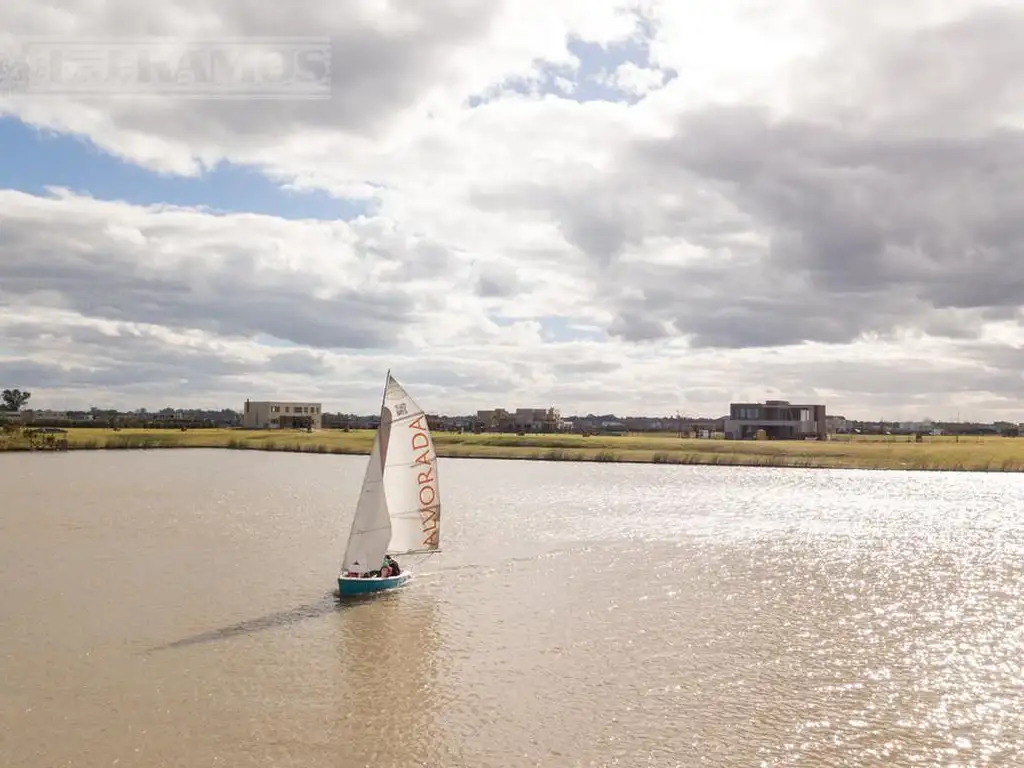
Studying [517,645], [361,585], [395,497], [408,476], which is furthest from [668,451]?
[517,645]

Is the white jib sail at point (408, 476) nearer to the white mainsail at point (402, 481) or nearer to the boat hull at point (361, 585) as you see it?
the white mainsail at point (402, 481)

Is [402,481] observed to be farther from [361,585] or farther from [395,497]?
[361,585]

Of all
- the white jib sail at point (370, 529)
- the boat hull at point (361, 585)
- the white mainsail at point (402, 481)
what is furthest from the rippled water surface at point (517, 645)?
the white mainsail at point (402, 481)

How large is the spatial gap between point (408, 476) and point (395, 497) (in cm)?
102

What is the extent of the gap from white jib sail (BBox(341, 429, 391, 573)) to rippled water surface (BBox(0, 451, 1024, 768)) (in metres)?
1.61

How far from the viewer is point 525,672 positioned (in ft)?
80.9

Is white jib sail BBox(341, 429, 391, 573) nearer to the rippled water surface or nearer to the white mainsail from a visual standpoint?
the white mainsail

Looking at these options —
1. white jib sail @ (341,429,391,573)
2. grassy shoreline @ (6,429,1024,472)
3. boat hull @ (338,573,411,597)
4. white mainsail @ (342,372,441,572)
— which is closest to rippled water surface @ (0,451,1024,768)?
boat hull @ (338,573,411,597)

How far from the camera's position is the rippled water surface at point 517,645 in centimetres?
1941

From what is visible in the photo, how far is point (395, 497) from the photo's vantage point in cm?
3684

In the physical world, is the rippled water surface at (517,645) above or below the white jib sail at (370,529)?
below

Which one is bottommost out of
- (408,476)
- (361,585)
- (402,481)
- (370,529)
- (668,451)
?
(361,585)

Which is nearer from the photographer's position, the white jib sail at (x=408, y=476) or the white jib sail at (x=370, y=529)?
the white jib sail at (x=370, y=529)

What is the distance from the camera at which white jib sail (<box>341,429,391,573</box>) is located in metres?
34.8
